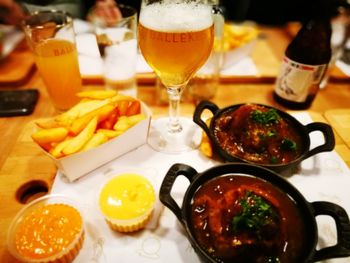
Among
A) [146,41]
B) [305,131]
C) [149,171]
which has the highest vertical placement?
[146,41]

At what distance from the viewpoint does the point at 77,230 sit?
29.2 inches

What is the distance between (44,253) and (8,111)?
74cm

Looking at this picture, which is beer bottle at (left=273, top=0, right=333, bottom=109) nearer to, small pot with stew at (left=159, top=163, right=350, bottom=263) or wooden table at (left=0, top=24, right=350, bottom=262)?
wooden table at (left=0, top=24, right=350, bottom=262)

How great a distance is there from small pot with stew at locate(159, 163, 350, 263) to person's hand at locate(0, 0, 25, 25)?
1395 mm

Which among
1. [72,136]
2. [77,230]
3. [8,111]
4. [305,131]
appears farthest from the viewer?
[8,111]

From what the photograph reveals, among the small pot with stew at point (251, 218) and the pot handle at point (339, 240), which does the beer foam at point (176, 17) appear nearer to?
the small pot with stew at point (251, 218)

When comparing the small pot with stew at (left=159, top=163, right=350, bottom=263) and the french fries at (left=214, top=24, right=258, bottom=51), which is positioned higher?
the french fries at (left=214, top=24, right=258, bottom=51)

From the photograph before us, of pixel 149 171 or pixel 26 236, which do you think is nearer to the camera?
pixel 26 236

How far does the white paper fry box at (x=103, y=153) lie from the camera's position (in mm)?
863

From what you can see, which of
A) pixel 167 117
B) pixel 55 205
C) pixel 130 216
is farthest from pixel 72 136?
pixel 167 117

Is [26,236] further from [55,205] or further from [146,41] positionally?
[146,41]

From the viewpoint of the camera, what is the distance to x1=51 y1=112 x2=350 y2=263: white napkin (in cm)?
74

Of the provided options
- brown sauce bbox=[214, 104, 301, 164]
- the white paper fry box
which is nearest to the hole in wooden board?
the white paper fry box

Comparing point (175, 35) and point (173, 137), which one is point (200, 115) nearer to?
point (173, 137)
